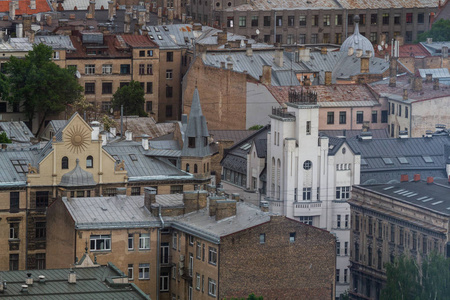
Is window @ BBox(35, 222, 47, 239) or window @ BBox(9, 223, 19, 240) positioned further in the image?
window @ BBox(35, 222, 47, 239)

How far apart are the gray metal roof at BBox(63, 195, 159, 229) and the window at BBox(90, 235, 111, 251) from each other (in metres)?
0.73

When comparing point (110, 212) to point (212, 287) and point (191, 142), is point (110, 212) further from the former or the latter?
point (191, 142)

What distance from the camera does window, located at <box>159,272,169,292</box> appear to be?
161 metres

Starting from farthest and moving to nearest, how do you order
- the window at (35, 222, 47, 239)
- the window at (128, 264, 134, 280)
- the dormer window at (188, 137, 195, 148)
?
the dormer window at (188, 137, 195, 148) → the window at (35, 222, 47, 239) → the window at (128, 264, 134, 280)

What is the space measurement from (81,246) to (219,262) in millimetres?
10781

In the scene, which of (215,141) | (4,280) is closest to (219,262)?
(4,280)

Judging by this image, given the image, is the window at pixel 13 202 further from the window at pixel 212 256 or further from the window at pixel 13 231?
the window at pixel 212 256

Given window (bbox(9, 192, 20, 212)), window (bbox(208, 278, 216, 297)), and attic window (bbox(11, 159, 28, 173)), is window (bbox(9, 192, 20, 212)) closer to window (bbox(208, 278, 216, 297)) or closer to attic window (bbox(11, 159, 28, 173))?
attic window (bbox(11, 159, 28, 173))

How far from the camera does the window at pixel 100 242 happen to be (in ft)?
520

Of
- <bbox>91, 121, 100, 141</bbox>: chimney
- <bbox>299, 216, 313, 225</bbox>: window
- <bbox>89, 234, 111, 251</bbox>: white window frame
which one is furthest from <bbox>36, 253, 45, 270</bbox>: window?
<bbox>299, 216, 313, 225</bbox>: window

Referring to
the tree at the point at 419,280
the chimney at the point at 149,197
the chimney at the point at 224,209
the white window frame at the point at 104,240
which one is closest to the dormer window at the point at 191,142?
the chimney at the point at 149,197

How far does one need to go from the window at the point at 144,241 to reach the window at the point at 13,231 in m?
14.0

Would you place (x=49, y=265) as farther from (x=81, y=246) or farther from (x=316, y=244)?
(x=316, y=244)

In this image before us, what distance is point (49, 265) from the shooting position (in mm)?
163250
